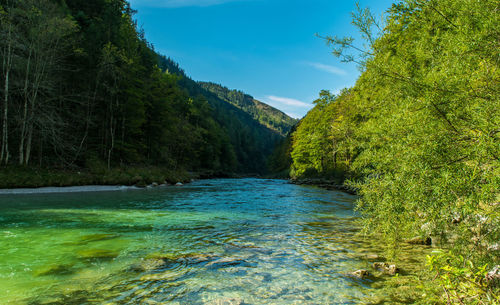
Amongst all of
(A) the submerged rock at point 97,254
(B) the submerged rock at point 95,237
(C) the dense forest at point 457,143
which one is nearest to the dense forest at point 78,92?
(B) the submerged rock at point 95,237

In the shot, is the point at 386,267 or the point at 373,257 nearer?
the point at 386,267

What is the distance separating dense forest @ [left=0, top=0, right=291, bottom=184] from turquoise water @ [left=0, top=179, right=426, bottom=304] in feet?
53.2

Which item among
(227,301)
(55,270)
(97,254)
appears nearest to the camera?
(227,301)

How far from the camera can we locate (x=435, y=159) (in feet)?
11.8

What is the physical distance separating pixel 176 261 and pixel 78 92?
32.5 metres

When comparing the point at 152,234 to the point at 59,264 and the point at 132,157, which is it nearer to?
the point at 59,264

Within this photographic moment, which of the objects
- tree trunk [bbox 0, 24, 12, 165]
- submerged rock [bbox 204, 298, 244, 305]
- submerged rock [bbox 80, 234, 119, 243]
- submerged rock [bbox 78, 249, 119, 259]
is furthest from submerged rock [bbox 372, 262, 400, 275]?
tree trunk [bbox 0, 24, 12, 165]

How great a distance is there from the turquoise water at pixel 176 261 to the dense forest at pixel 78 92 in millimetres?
16214

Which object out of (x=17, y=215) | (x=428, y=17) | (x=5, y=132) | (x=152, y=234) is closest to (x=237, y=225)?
(x=152, y=234)

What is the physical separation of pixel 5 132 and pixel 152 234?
823 inches

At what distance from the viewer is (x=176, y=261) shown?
5.98 metres

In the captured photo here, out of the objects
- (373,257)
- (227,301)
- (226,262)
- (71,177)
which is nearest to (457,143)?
(373,257)

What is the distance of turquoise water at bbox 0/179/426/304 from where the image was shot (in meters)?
4.35

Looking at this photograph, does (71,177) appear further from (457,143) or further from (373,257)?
(457,143)
